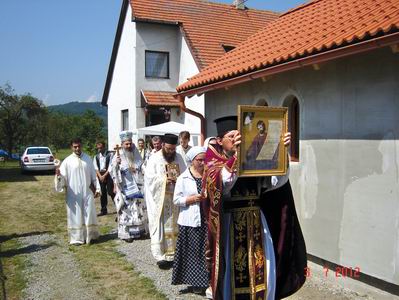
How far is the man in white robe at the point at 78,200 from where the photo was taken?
8.68m

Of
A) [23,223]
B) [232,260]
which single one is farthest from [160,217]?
[23,223]

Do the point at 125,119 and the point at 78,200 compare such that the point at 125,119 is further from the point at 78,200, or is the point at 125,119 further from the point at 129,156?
the point at 78,200

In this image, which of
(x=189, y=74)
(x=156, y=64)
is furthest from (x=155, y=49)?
(x=189, y=74)

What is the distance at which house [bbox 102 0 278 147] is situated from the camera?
18.8 metres

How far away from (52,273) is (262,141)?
15.6 feet

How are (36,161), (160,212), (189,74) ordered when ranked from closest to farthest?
(160,212) < (189,74) < (36,161)

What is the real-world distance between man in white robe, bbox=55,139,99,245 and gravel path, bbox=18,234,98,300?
1.31ft

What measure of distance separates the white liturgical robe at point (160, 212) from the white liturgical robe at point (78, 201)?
2.27 meters

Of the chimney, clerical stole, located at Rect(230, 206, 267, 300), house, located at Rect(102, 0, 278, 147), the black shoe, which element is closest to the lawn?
the black shoe

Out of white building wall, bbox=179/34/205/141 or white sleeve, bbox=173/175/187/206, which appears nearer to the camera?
white sleeve, bbox=173/175/187/206

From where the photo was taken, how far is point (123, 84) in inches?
845

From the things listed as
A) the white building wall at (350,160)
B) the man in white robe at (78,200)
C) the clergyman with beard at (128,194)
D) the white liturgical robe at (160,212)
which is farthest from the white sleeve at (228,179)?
the man in white robe at (78,200)

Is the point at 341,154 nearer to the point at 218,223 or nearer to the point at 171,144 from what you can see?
the point at 171,144

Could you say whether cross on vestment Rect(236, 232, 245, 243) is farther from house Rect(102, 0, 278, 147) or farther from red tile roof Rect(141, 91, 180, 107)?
red tile roof Rect(141, 91, 180, 107)
